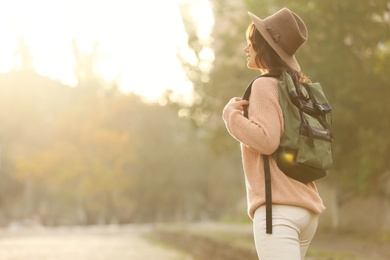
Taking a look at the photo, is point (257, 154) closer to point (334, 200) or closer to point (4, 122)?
point (334, 200)

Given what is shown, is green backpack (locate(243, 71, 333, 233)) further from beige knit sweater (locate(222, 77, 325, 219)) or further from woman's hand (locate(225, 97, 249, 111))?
woman's hand (locate(225, 97, 249, 111))

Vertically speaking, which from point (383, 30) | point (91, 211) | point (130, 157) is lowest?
point (91, 211)

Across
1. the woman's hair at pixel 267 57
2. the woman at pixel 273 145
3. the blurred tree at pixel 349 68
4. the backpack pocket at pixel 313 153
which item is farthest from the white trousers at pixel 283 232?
the blurred tree at pixel 349 68

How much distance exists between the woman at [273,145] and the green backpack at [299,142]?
0.09ft

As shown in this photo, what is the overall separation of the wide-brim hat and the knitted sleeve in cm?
16

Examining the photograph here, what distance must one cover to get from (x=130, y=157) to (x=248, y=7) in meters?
30.7

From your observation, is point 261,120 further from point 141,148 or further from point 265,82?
point 141,148

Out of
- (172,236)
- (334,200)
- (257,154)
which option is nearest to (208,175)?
(172,236)

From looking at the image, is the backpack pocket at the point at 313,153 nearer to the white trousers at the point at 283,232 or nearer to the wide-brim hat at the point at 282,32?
the white trousers at the point at 283,232

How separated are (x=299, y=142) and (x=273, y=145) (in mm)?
118

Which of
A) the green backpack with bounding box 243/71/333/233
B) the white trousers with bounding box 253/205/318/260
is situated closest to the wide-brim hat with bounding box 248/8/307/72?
the green backpack with bounding box 243/71/333/233

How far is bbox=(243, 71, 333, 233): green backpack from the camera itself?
3.29 meters

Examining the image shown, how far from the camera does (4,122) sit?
5209 cm

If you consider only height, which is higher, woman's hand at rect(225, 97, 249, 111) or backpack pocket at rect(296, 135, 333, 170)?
woman's hand at rect(225, 97, 249, 111)
